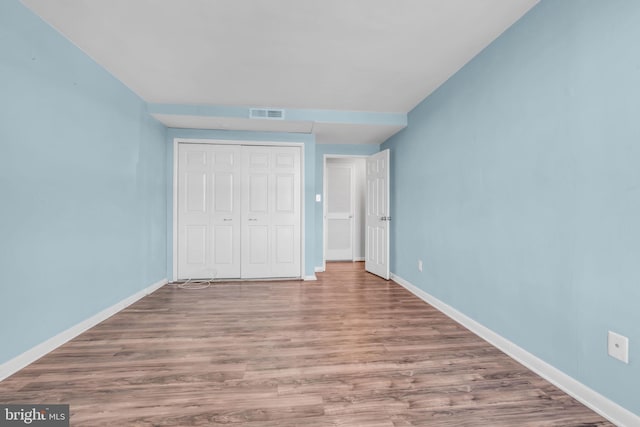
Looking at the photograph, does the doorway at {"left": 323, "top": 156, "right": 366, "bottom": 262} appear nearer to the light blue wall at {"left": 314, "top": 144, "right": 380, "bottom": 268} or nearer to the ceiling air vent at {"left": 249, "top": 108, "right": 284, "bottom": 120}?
the light blue wall at {"left": 314, "top": 144, "right": 380, "bottom": 268}

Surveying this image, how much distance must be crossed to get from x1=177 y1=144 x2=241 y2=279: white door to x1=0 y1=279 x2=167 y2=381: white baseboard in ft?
3.81

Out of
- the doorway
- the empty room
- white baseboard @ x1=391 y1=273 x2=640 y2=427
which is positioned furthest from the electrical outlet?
the doorway

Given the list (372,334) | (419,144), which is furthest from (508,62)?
(372,334)

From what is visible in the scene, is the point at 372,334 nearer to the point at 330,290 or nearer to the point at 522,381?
the point at 522,381

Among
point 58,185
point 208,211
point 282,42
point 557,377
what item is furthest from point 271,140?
point 557,377

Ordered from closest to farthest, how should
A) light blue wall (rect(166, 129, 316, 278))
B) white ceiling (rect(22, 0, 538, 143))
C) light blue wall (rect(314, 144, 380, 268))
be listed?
white ceiling (rect(22, 0, 538, 143)) < light blue wall (rect(166, 129, 316, 278)) < light blue wall (rect(314, 144, 380, 268))

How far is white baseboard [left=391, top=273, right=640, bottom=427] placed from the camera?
143cm

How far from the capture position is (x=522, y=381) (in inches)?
71.2

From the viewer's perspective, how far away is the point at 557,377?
1.76 m

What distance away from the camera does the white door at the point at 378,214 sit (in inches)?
179

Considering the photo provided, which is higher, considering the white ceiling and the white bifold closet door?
the white ceiling

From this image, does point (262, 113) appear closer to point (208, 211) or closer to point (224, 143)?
point (224, 143)

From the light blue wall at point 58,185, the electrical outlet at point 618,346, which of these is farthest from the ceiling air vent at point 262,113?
the electrical outlet at point 618,346

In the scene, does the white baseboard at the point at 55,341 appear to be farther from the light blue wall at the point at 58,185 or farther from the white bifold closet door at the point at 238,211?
the white bifold closet door at the point at 238,211
